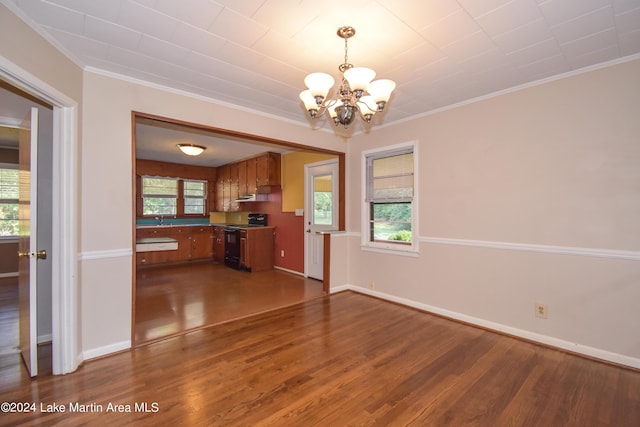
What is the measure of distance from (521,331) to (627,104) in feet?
7.15

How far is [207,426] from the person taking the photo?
166cm

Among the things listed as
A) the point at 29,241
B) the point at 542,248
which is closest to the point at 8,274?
the point at 29,241

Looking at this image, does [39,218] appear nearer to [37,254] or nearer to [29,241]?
[29,241]

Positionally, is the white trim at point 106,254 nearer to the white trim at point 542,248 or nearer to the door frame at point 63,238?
the door frame at point 63,238

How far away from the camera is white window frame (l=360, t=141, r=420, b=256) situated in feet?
12.0

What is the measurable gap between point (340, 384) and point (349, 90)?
2075 millimetres

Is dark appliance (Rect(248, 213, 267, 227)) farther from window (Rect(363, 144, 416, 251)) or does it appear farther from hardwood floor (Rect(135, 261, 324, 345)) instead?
window (Rect(363, 144, 416, 251))

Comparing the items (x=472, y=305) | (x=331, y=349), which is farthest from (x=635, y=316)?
(x=331, y=349)

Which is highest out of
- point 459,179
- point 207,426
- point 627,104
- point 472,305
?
point 627,104

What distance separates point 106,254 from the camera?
2.47 m

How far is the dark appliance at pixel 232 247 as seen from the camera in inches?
242

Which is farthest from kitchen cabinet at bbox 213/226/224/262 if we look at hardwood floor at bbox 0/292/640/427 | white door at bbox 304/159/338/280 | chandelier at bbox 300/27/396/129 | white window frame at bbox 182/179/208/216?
chandelier at bbox 300/27/396/129

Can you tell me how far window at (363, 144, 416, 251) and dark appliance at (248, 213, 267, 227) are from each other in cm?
288

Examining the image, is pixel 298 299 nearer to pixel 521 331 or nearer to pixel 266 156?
pixel 521 331
